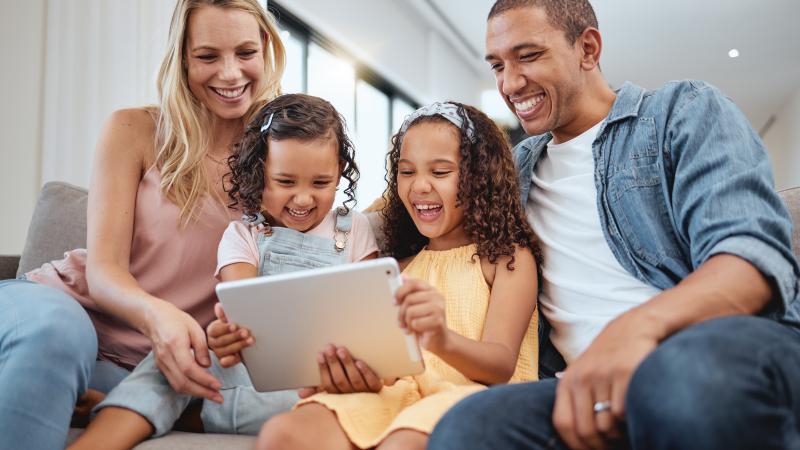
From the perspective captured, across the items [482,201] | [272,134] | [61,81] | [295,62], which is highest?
[295,62]

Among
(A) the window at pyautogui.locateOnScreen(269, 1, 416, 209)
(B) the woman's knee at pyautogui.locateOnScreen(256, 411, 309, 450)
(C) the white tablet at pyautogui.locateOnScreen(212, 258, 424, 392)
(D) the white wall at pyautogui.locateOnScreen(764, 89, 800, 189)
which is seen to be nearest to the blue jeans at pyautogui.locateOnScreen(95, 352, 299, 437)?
(C) the white tablet at pyautogui.locateOnScreen(212, 258, 424, 392)

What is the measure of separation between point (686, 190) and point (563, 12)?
51 cm

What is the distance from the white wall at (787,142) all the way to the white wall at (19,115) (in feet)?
23.9

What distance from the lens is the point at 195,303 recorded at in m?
1.43

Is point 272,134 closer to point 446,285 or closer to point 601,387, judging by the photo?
point 446,285

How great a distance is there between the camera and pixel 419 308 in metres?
0.94

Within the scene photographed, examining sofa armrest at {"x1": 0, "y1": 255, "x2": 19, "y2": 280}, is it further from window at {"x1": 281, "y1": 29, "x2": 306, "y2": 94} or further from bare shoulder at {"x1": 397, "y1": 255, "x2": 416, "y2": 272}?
window at {"x1": 281, "y1": 29, "x2": 306, "y2": 94}

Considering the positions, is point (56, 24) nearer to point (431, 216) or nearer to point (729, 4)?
point (431, 216)

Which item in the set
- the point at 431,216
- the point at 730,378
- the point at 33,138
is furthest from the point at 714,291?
the point at 33,138

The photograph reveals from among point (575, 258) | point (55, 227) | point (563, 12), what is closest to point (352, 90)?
point (55, 227)

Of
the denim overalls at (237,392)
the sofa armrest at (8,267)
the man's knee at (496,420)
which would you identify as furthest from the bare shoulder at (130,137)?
the man's knee at (496,420)

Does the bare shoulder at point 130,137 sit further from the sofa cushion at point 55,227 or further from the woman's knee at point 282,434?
the woman's knee at point 282,434

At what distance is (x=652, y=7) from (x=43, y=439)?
5907mm

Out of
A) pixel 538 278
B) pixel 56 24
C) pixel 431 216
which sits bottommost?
pixel 538 278
